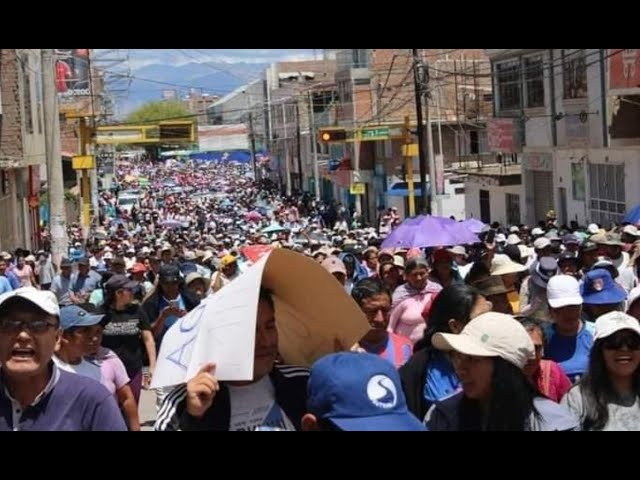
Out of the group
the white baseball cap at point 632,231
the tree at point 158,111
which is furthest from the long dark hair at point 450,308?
the tree at point 158,111

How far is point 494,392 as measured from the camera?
3.98 meters

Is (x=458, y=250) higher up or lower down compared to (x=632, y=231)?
lower down

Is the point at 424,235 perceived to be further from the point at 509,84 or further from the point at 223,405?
the point at 509,84

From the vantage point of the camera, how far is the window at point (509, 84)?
118 ft

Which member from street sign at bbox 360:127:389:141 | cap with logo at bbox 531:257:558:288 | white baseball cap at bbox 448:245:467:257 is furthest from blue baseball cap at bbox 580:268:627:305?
street sign at bbox 360:127:389:141

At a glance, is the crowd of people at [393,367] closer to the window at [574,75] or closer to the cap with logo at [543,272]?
the cap with logo at [543,272]

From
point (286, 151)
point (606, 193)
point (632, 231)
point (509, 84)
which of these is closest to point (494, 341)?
point (632, 231)

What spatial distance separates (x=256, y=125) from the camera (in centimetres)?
12712

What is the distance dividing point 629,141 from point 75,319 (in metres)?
23.3

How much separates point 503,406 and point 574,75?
28244 millimetres

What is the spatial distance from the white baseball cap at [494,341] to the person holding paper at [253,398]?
0.53m

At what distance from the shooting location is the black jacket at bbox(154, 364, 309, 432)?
3629 mm
